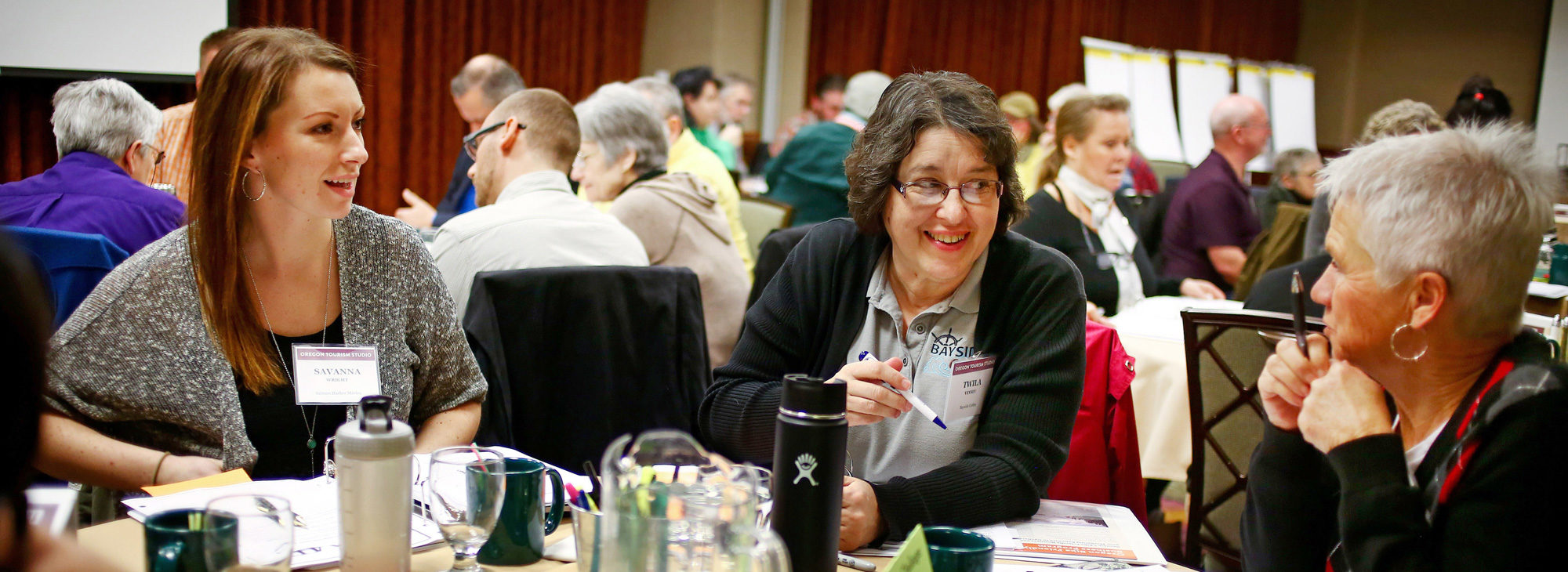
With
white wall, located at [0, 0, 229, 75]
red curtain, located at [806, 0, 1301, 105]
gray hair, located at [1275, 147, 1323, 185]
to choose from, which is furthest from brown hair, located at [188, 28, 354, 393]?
red curtain, located at [806, 0, 1301, 105]

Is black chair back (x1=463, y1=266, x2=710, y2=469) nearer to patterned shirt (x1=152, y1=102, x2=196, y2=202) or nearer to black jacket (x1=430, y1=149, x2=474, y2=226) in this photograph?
black jacket (x1=430, y1=149, x2=474, y2=226)

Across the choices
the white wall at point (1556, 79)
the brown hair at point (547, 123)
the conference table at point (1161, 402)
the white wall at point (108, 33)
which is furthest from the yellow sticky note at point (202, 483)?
the white wall at point (1556, 79)

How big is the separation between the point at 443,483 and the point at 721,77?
7.21 m

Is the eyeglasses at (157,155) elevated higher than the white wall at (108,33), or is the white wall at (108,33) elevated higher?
the white wall at (108,33)

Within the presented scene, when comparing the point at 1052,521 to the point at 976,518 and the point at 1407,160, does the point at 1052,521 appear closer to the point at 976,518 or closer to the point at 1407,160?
the point at 976,518

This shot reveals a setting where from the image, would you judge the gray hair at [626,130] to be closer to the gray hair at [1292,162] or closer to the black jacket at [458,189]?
the black jacket at [458,189]

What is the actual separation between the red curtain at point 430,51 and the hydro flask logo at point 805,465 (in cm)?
548

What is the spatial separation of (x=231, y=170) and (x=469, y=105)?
12.0 ft

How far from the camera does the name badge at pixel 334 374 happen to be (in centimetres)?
172

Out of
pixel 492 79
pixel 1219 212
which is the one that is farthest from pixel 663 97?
pixel 1219 212

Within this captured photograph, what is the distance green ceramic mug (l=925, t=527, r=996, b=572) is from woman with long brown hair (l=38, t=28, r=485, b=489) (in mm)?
1096

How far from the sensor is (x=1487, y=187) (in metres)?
1.19

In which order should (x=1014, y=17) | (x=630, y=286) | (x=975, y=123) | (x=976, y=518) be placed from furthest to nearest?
(x=1014, y=17) < (x=630, y=286) < (x=975, y=123) < (x=976, y=518)

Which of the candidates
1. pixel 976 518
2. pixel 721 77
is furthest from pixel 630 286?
pixel 721 77
